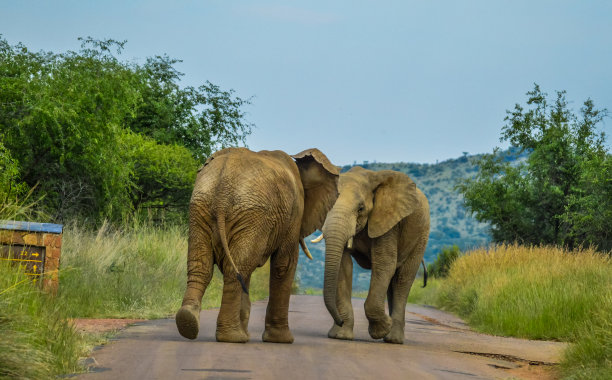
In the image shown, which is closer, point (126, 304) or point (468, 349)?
point (468, 349)

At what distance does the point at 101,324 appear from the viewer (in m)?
13.2

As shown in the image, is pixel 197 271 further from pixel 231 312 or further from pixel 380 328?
pixel 380 328

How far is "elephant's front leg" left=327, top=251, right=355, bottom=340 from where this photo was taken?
13.6m

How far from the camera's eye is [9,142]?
2127 centimetres

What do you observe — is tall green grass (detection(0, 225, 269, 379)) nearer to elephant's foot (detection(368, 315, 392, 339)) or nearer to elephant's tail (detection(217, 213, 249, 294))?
elephant's tail (detection(217, 213, 249, 294))

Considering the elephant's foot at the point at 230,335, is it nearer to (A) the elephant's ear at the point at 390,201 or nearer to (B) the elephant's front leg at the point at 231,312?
(B) the elephant's front leg at the point at 231,312

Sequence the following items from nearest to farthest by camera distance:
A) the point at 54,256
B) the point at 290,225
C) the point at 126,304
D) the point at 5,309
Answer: the point at 5,309 → the point at 290,225 → the point at 54,256 → the point at 126,304

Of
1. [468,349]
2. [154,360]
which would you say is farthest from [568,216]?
[154,360]

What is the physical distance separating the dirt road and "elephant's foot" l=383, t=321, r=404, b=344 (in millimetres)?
162

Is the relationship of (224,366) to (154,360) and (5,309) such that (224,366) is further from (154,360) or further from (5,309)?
(5,309)

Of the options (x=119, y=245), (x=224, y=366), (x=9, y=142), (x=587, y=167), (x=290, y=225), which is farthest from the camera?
(x=587, y=167)

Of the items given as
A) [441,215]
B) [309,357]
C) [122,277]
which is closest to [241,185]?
[309,357]

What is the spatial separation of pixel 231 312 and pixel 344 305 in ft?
11.7

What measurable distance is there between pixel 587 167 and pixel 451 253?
8188mm
